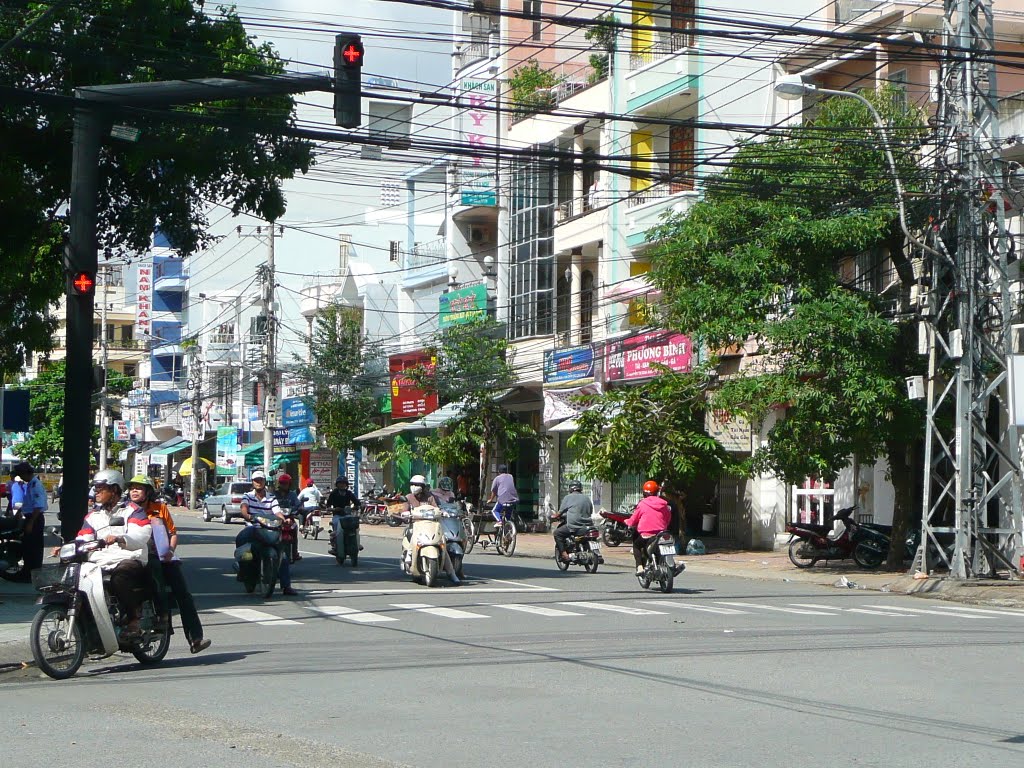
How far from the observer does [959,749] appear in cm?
802

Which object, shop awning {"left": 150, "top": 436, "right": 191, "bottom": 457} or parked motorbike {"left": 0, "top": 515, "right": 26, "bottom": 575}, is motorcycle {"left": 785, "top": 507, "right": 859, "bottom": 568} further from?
shop awning {"left": 150, "top": 436, "right": 191, "bottom": 457}

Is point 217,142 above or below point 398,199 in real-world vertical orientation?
below

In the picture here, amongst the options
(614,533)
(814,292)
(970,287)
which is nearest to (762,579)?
(814,292)

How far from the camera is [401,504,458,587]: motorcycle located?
811 inches

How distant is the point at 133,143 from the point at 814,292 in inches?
468

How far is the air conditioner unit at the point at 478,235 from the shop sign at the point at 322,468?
14687 millimetres

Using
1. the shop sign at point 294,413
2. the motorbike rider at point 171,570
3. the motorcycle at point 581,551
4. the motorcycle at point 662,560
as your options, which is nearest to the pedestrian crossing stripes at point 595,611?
the motorcycle at point 662,560

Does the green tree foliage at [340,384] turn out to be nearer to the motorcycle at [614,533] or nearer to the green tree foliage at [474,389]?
the green tree foliage at [474,389]

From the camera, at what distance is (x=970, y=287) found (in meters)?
21.2

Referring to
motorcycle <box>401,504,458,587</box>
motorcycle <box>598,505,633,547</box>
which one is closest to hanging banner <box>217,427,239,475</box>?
motorcycle <box>598,505,633,547</box>

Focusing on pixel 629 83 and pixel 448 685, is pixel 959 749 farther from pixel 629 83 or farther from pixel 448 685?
pixel 629 83

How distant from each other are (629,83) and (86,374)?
2241cm

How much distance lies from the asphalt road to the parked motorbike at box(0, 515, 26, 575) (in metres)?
4.80

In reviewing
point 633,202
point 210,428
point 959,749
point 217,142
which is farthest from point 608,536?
point 210,428
